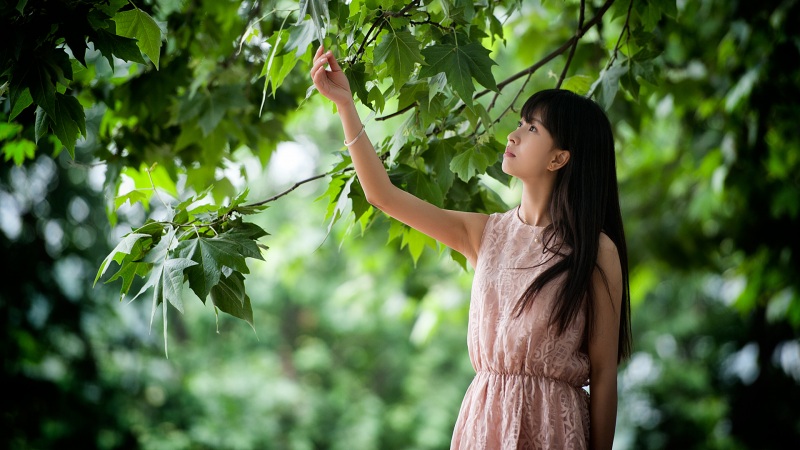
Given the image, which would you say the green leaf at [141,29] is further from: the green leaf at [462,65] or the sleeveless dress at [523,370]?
the sleeveless dress at [523,370]

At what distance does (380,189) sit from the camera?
58.2 inches

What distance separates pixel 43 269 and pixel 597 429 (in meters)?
4.31

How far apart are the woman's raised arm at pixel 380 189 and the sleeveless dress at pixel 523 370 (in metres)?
0.12

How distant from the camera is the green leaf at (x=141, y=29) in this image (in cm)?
151

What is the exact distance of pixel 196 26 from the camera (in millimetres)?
2363

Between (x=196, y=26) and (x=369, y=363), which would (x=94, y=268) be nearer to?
(x=196, y=26)

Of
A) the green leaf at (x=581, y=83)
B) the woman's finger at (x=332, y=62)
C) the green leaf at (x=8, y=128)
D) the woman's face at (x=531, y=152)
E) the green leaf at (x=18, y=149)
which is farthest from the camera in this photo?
the green leaf at (x=18, y=149)

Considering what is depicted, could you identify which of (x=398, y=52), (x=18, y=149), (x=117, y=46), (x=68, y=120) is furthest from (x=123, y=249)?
(x=18, y=149)

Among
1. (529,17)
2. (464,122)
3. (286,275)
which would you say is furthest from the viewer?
(286,275)

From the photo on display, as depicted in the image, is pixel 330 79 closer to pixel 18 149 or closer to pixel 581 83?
pixel 581 83

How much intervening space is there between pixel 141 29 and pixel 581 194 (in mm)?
865

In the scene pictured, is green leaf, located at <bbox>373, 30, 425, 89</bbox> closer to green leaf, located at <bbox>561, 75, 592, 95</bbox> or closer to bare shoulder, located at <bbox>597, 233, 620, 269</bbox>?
bare shoulder, located at <bbox>597, 233, 620, 269</bbox>

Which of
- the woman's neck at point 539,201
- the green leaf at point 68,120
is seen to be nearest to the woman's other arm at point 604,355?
the woman's neck at point 539,201

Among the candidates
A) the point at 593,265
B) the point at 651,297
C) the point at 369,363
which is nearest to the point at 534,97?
the point at 593,265
